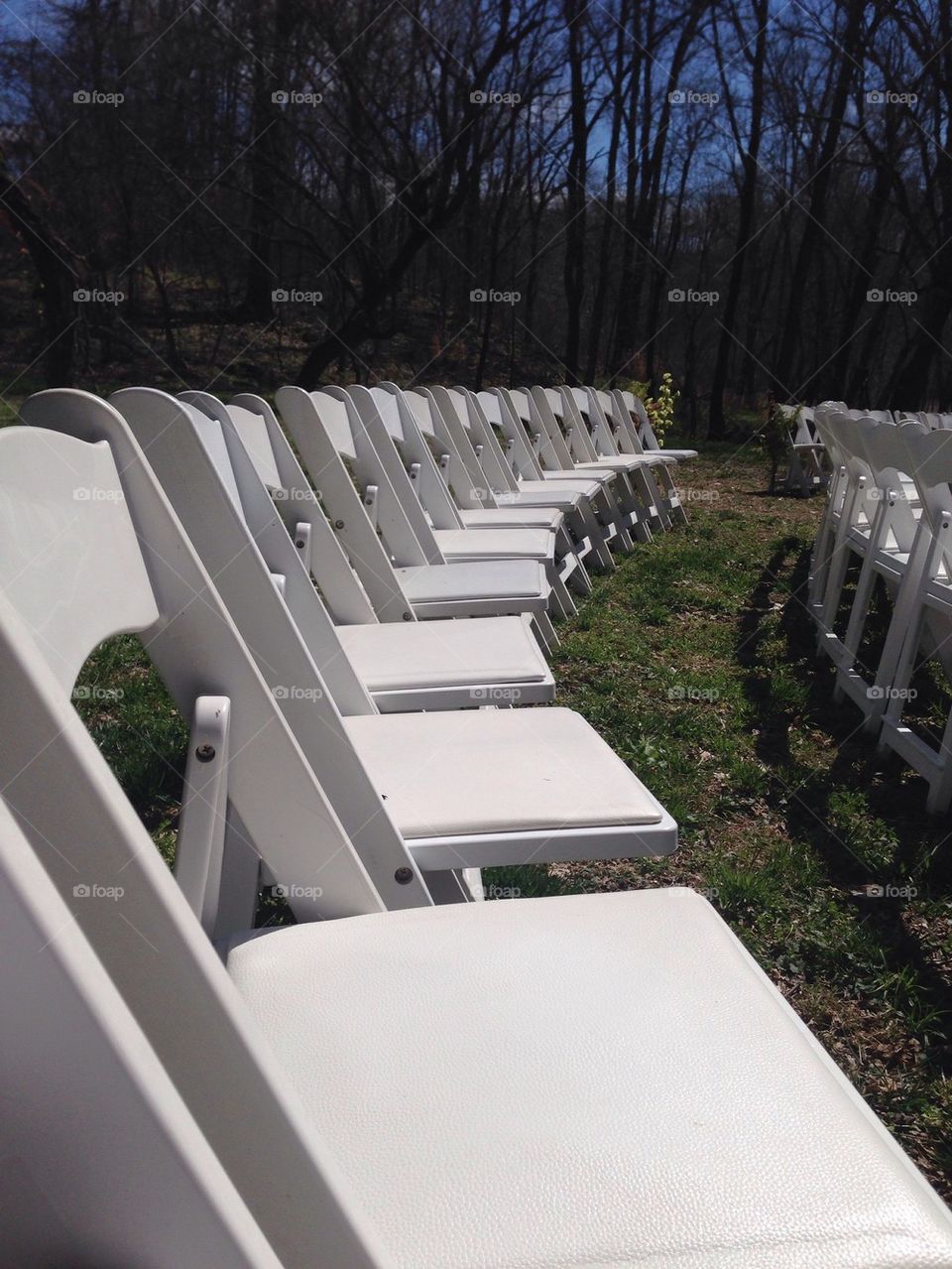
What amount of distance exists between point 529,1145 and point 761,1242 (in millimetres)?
191

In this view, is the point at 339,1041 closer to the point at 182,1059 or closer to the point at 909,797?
the point at 182,1059

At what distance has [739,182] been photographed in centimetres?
1772

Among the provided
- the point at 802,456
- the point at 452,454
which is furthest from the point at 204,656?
the point at 802,456

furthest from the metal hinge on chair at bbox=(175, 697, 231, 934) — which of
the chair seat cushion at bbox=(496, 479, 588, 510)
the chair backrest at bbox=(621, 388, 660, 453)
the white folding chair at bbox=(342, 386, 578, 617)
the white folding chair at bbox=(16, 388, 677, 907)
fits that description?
the chair backrest at bbox=(621, 388, 660, 453)

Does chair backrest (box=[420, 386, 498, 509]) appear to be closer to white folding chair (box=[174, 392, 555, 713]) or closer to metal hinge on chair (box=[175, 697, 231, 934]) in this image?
white folding chair (box=[174, 392, 555, 713])

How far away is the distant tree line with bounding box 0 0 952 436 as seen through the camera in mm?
13000

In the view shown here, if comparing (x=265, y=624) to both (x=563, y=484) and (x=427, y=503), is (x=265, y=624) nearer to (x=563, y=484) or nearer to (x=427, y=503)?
(x=427, y=503)

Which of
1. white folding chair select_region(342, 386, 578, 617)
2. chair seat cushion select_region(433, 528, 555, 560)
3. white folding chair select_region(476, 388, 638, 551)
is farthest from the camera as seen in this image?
white folding chair select_region(476, 388, 638, 551)

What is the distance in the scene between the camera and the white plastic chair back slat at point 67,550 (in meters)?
0.79

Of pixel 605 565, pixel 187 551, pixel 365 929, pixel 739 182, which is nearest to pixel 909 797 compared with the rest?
pixel 365 929

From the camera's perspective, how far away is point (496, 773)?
1678 millimetres

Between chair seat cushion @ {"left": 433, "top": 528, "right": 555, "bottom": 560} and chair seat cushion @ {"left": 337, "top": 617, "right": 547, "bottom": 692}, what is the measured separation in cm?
117

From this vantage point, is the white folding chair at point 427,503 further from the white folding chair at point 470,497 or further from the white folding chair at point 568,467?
the white folding chair at point 568,467

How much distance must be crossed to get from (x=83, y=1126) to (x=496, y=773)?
121 cm
